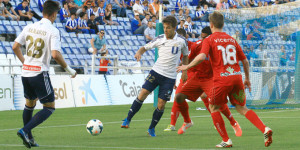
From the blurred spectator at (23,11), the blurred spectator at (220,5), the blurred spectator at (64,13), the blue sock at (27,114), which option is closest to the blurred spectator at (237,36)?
the blurred spectator at (64,13)

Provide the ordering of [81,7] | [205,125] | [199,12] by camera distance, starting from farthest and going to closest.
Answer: [199,12] < [81,7] < [205,125]

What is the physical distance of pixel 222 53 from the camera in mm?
8359

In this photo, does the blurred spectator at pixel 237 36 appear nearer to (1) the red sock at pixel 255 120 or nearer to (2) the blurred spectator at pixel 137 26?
(2) the blurred spectator at pixel 137 26

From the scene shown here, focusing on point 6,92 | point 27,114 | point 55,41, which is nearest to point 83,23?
A: point 6,92

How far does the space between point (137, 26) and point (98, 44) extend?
435cm

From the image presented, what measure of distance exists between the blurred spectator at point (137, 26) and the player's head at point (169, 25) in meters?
16.9

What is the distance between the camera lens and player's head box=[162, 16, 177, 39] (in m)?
10.3

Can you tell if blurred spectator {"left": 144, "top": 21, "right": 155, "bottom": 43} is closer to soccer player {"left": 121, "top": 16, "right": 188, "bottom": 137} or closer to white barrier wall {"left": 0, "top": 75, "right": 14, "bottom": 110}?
white barrier wall {"left": 0, "top": 75, "right": 14, "bottom": 110}

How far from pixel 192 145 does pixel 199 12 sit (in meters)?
22.1

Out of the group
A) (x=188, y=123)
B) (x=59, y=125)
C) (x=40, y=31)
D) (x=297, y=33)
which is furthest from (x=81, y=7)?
(x=40, y=31)

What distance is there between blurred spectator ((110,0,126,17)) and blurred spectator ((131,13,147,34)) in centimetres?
108

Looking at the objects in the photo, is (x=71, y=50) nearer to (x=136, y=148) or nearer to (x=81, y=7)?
(x=81, y=7)

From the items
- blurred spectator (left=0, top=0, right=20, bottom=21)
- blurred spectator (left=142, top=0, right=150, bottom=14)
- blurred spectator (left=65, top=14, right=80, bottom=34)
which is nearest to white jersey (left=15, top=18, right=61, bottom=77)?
blurred spectator (left=0, top=0, right=20, bottom=21)

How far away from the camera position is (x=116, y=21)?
90.9ft
